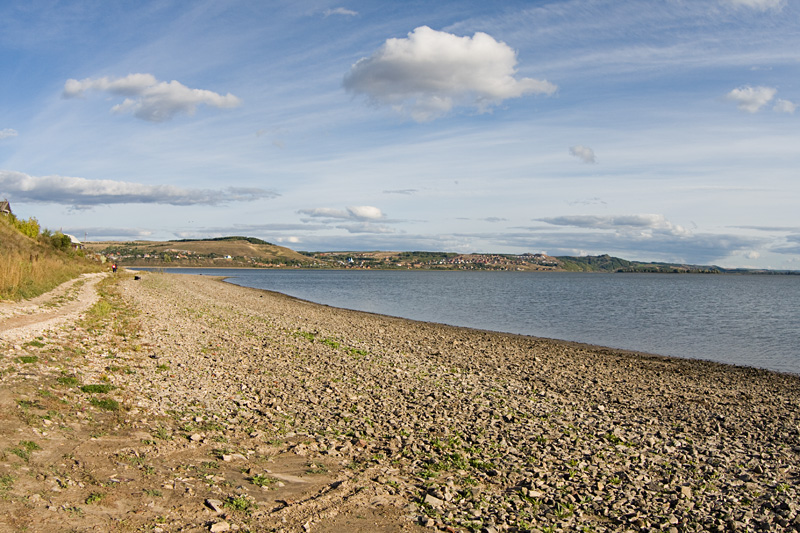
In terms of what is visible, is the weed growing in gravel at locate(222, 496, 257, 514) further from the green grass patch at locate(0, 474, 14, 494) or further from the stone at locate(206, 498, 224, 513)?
the green grass patch at locate(0, 474, 14, 494)

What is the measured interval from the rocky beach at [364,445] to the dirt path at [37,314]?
1.85ft

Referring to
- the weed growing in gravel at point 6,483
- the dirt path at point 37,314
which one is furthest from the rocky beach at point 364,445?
the dirt path at point 37,314

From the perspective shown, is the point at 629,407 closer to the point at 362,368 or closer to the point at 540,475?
the point at 540,475

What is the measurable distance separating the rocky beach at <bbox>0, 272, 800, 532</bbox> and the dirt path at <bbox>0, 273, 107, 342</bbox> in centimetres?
56

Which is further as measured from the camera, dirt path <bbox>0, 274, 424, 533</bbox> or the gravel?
the gravel

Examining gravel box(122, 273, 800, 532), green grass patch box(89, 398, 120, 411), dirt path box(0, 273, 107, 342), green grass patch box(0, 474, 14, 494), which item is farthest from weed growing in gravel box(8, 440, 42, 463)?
dirt path box(0, 273, 107, 342)

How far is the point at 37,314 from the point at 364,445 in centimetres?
1875

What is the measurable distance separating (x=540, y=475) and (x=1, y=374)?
11423mm

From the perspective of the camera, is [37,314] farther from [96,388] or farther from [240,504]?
[240,504]

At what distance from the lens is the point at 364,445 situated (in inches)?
407

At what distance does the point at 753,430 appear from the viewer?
521 inches

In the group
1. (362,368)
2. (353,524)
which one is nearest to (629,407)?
(362,368)

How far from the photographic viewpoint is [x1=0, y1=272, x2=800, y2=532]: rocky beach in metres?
7.28

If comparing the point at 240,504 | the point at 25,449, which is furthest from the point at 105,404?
the point at 240,504
